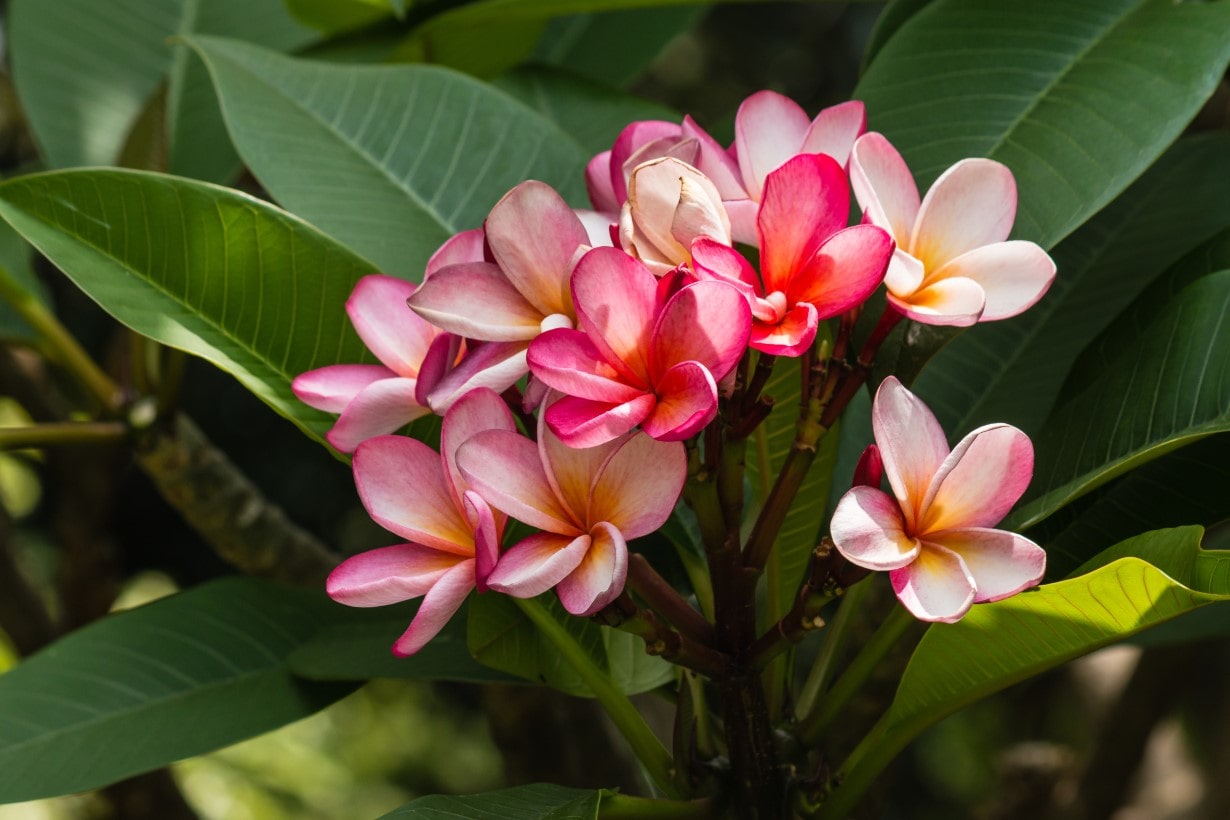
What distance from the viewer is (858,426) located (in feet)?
2.77

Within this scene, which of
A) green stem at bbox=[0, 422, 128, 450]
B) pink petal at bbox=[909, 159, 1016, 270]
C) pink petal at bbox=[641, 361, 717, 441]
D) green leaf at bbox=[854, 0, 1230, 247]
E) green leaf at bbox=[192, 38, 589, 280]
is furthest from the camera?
green stem at bbox=[0, 422, 128, 450]

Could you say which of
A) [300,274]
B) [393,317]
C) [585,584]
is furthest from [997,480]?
[300,274]

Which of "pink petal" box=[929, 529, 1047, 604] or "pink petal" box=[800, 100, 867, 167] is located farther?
"pink petal" box=[800, 100, 867, 167]

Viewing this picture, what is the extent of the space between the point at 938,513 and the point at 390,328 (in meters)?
0.28

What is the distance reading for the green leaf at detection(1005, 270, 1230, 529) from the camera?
59cm

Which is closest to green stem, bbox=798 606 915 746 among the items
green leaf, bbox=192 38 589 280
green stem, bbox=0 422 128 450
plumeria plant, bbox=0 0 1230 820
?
plumeria plant, bbox=0 0 1230 820

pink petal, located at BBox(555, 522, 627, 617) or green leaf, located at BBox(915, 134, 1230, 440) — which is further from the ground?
green leaf, located at BBox(915, 134, 1230, 440)

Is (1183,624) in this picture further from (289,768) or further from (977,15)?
(289,768)

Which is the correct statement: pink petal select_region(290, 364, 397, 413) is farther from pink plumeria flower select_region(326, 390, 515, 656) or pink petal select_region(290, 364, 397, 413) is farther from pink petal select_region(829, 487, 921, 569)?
pink petal select_region(829, 487, 921, 569)

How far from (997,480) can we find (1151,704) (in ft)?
3.60

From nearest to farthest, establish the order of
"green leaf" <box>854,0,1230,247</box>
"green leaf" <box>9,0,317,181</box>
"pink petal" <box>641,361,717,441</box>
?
1. "pink petal" <box>641,361,717,441</box>
2. "green leaf" <box>854,0,1230,247</box>
3. "green leaf" <box>9,0,317,181</box>

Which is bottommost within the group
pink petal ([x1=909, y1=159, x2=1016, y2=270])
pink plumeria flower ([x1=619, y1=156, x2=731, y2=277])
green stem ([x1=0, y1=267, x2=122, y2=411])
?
green stem ([x1=0, y1=267, x2=122, y2=411])

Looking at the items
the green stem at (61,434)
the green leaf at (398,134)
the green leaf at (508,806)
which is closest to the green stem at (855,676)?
the green leaf at (508,806)

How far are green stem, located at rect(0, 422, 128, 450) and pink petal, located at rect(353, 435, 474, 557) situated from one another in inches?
22.4
